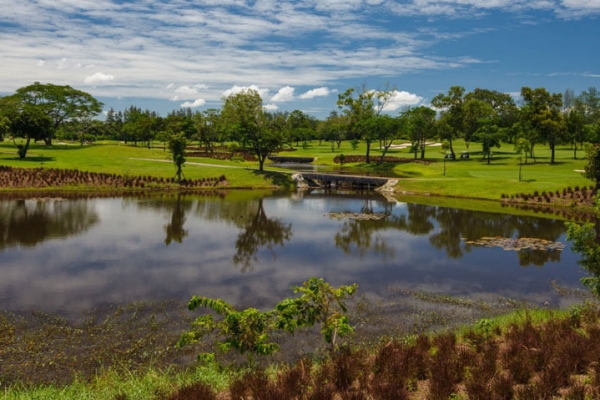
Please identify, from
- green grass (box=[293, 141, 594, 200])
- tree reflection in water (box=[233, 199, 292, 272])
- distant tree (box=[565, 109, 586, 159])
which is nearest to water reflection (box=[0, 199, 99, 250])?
tree reflection in water (box=[233, 199, 292, 272])

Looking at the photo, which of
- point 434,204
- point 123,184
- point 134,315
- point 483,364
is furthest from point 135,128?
point 483,364

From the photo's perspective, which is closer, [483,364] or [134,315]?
[483,364]

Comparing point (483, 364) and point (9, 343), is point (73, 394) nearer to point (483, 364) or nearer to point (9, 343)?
point (9, 343)

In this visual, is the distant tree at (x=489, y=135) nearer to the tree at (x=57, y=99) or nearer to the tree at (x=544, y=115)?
the tree at (x=544, y=115)

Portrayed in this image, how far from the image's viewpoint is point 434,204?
1855 inches

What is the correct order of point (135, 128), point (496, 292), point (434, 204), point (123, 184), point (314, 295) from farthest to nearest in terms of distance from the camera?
point (135, 128)
point (123, 184)
point (434, 204)
point (496, 292)
point (314, 295)

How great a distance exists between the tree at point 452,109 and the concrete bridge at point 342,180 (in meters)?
35.2

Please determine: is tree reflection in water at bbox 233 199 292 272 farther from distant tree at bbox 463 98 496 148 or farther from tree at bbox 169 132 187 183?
distant tree at bbox 463 98 496 148

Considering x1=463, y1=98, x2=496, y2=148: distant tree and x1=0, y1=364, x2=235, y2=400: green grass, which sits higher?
x1=463, y1=98, x2=496, y2=148: distant tree

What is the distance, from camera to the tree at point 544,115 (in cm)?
7390

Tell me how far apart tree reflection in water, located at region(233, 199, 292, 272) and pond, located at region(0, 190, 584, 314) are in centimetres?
8

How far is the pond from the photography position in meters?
18.6

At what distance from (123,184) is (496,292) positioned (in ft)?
147

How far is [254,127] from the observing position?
6262 cm
